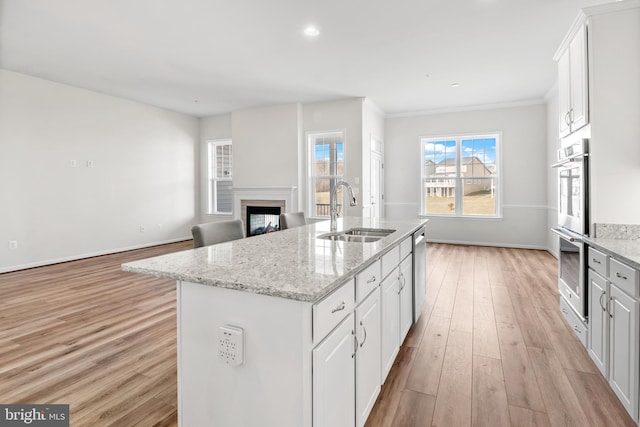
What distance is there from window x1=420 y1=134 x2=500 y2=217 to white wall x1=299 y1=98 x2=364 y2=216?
1878mm

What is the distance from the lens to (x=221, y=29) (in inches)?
140

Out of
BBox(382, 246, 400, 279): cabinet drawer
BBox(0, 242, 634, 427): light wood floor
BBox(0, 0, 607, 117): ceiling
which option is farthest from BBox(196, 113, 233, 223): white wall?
BBox(382, 246, 400, 279): cabinet drawer

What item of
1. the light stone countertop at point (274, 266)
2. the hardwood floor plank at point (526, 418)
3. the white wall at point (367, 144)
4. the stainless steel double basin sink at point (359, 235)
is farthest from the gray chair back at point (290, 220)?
the white wall at point (367, 144)

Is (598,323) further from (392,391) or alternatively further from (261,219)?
(261,219)

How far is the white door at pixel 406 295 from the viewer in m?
2.30

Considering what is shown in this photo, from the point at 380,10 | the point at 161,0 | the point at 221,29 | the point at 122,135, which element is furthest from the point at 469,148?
the point at 122,135

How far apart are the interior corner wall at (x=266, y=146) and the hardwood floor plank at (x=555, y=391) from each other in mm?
4876

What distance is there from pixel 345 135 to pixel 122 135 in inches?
162

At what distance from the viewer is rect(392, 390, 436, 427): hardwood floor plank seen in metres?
1.68

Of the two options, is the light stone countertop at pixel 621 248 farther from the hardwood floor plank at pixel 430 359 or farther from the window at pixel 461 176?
the window at pixel 461 176

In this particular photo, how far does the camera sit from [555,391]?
6.36 feet

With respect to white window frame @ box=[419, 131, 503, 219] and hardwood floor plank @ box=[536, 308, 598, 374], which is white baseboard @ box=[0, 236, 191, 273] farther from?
hardwood floor plank @ box=[536, 308, 598, 374]

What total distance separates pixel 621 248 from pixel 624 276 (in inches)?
11.1

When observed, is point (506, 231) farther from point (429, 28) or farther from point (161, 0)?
point (161, 0)
